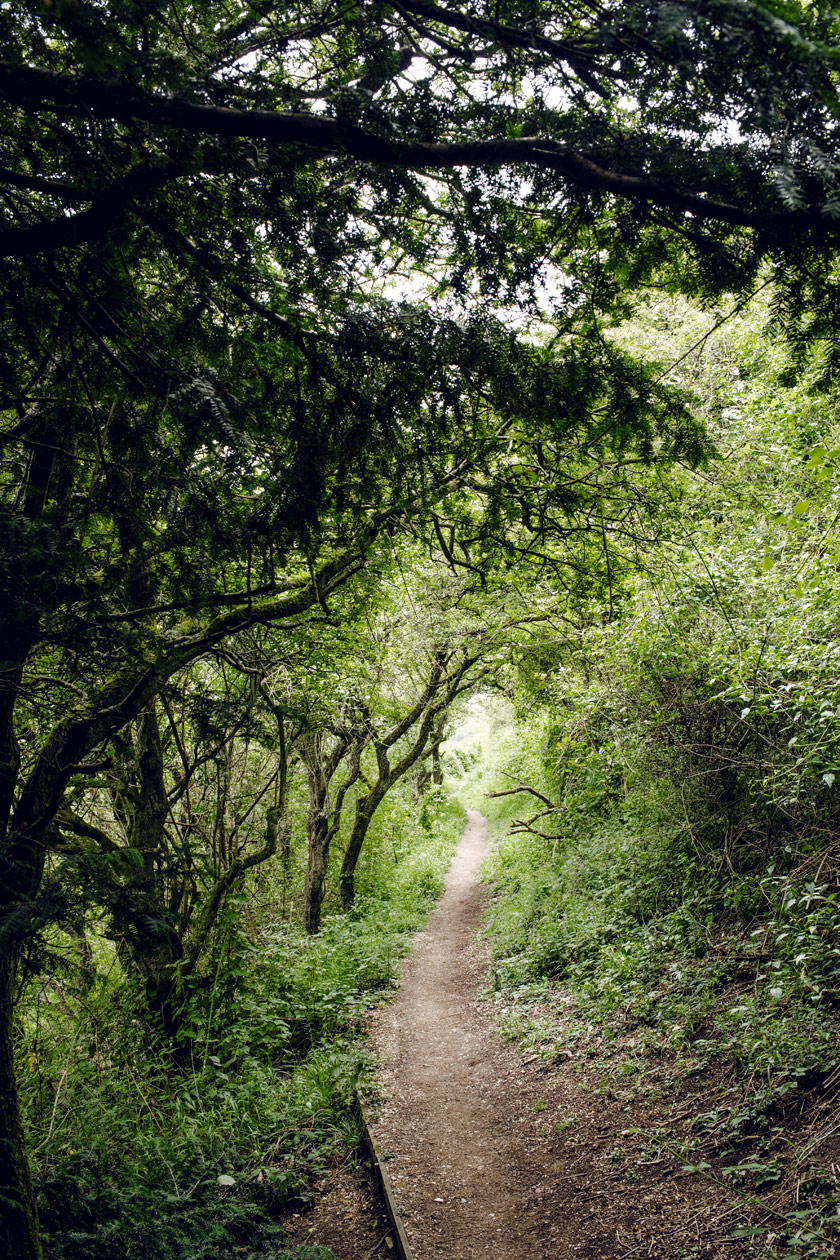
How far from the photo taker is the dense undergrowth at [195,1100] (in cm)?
393

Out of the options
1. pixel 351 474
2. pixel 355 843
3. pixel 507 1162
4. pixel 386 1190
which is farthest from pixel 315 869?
pixel 351 474

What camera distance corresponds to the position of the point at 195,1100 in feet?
19.9

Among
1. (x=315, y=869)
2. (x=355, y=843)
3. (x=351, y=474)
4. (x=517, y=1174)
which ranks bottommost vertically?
(x=517, y=1174)

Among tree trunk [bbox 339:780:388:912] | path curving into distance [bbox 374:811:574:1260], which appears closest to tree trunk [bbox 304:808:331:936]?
tree trunk [bbox 339:780:388:912]

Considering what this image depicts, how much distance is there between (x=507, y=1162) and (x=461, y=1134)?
0.70m

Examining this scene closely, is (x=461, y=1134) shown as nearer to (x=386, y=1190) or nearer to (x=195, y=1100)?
(x=386, y=1190)

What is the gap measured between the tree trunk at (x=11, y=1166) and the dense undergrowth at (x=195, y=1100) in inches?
11.2

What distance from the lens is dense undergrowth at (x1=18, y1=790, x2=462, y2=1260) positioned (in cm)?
393

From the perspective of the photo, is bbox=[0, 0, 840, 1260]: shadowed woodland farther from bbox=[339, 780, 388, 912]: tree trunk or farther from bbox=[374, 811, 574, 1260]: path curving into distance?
bbox=[339, 780, 388, 912]: tree trunk

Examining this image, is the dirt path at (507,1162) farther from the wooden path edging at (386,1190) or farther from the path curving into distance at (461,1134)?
the wooden path edging at (386,1190)

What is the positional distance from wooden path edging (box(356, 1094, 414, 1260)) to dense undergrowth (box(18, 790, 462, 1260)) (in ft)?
0.44

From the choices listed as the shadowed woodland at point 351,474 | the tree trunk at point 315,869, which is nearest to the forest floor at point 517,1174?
the shadowed woodland at point 351,474

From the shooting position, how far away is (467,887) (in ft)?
53.3

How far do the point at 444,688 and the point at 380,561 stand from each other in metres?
8.35
